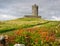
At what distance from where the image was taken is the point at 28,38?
14789 millimetres

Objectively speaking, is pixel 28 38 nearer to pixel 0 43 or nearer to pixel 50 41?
pixel 50 41

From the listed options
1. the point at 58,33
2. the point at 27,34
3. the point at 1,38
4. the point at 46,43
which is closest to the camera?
the point at 1,38

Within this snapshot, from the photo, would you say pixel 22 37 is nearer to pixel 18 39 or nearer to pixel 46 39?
pixel 18 39

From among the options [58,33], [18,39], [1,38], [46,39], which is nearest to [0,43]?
[1,38]

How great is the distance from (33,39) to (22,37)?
72cm

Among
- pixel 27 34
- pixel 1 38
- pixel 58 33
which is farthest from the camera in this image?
pixel 58 33

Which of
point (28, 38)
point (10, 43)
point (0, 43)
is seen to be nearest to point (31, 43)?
point (28, 38)

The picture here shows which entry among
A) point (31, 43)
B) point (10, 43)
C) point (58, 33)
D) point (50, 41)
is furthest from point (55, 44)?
point (58, 33)

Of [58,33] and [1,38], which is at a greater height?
[1,38]

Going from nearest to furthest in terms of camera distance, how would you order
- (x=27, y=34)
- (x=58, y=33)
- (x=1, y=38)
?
(x=1, y=38)
(x=27, y=34)
(x=58, y=33)

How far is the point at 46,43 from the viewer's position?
46.5 ft

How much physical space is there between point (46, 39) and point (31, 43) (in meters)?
0.95

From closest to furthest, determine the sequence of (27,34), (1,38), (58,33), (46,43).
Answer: (1,38) < (46,43) < (27,34) < (58,33)

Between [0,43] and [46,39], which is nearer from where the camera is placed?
[0,43]
